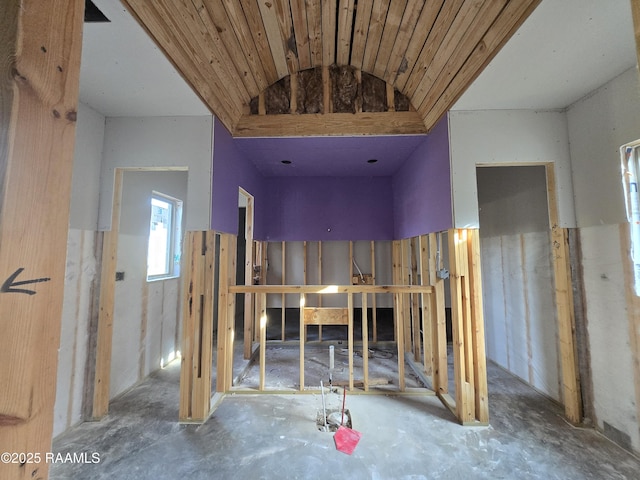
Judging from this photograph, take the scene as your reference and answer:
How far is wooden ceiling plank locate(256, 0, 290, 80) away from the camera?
1.94m

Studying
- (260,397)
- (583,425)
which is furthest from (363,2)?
(583,425)

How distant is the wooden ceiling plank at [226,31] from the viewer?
5.68ft

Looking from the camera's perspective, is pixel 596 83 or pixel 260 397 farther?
pixel 260 397

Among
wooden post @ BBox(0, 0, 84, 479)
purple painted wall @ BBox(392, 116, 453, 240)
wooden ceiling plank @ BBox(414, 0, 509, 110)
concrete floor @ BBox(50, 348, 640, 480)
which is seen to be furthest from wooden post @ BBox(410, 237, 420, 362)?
wooden post @ BBox(0, 0, 84, 479)

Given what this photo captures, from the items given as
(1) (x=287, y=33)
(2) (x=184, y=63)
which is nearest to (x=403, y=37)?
(1) (x=287, y=33)

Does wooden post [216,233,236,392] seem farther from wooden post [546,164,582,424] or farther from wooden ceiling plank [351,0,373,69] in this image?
wooden post [546,164,582,424]

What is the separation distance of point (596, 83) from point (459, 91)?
1017 millimetres

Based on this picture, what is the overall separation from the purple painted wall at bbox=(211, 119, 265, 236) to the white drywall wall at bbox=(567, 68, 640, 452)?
3.25 metres

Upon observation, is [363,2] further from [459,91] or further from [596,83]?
[596,83]

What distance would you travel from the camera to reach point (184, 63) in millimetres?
1917

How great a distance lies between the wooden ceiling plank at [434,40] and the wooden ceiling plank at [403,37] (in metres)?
0.11

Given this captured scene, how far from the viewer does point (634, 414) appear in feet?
6.17

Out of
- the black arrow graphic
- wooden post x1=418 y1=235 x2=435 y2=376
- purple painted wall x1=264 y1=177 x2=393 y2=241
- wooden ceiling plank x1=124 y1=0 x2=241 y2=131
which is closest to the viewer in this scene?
the black arrow graphic

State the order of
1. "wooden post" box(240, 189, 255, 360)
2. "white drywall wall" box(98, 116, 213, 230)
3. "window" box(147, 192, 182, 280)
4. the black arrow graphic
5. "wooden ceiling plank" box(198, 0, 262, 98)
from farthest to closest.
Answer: "wooden post" box(240, 189, 255, 360) < "window" box(147, 192, 182, 280) < "white drywall wall" box(98, 116, 213, 230) < "wooden ceiling plank" box(198, 0, 262, 98) < the black arrow graphic
